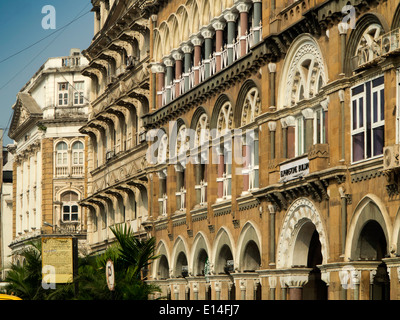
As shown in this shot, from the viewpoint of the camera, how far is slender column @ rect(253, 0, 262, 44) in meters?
41.2

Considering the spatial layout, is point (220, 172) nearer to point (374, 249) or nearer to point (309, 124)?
point (309, 124)

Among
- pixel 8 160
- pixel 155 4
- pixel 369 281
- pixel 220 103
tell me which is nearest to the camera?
pixel 369 281

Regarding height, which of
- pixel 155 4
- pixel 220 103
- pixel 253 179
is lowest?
pixel 253 179

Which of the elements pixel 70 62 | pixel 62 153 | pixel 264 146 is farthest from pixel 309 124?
pixel 70 62

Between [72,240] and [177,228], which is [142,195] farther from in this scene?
[72,240]

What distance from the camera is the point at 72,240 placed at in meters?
33.0

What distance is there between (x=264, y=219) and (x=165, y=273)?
653 inches

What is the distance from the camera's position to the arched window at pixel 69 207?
9381cm

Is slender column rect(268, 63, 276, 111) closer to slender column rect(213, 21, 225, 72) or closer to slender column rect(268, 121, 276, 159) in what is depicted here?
slender column rect(268, 121, 276, 159)

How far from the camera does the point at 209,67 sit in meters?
48.1

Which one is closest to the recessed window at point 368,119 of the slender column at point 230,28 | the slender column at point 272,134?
the slender column at point 272,134

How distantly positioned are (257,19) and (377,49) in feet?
40.2

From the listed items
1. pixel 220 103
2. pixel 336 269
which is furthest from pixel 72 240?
pixel 220 103

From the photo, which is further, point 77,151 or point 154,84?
point 77,151
